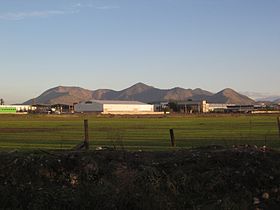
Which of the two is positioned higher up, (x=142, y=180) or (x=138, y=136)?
(x=142, y=180)

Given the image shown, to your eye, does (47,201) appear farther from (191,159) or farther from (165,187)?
(191,159)

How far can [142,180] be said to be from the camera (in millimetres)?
11570

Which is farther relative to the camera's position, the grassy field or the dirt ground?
the grassy field

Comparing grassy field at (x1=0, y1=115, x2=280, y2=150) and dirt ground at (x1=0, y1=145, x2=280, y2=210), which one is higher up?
dirt ground at (x1=0, y1=145, x2=280, y2=210)

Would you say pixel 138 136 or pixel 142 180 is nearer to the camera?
pixel 142 180

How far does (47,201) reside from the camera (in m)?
11.0

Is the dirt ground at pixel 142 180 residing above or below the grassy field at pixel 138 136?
above

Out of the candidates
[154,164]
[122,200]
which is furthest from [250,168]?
[122,200]

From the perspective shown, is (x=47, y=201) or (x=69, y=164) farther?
(x=69, y=164)

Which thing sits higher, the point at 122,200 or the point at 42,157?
the point at 42,157

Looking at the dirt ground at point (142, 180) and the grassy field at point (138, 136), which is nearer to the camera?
the dirt ground at point (142, 180)

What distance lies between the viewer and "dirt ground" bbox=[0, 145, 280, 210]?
10852 millimetres

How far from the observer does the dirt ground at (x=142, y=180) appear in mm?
10852

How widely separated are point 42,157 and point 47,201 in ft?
6.76
